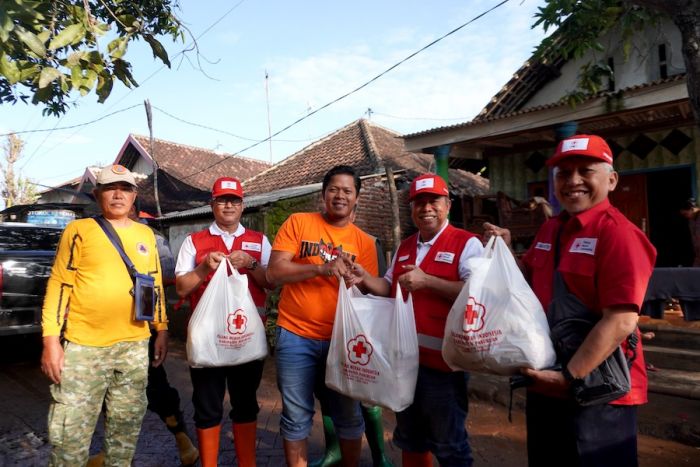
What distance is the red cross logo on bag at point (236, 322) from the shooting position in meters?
2.60

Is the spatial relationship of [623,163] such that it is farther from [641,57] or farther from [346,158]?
[346,158]

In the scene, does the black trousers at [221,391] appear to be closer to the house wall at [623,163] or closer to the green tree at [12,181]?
the house wall at [623,163]

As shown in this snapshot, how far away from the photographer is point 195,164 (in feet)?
68.4

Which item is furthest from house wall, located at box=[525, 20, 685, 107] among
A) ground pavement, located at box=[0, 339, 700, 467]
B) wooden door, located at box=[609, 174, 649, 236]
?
ground pavement, located at box=[0, 339, 700, 467]

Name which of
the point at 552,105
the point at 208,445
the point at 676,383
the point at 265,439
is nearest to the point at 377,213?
the point at 552,105

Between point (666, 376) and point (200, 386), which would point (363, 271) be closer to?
point (200, 386)

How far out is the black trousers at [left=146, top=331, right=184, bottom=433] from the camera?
315 centimetres

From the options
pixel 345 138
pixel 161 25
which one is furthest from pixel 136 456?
pixel 345 138

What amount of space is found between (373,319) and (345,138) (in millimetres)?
13106

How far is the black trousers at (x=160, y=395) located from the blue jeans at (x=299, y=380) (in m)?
1.03

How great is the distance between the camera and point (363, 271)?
2516 mm

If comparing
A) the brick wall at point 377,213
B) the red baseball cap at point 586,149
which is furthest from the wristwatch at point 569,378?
the brick wall at point 377,213

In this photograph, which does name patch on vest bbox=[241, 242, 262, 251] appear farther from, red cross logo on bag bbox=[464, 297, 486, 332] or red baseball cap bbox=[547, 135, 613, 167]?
red baseball cap bbox=[547, 135, 613, 167]

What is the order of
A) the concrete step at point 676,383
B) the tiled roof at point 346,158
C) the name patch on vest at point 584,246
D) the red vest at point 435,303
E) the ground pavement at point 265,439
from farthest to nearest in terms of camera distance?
the tiled roof at point 346,158 → the concrete step at point 676,383 → the ground pavement at point 265,439 → the red vest at point 435,303 → the name patch on vest at point 584,246
